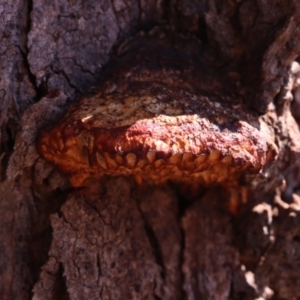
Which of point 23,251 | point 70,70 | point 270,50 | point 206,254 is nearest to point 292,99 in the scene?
point 270,50

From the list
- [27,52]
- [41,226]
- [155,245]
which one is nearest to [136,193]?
[155,245]

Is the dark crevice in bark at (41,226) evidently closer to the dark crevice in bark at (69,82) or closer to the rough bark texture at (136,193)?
the rough bark texture at (136,193)

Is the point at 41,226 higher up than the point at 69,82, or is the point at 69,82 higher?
the point at 69,82

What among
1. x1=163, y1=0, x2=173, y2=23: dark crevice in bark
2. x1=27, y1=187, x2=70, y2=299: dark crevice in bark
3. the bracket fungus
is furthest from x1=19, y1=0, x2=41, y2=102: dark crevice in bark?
x1=163, y1=0, x2=173, y2=23: dark crevice in bark

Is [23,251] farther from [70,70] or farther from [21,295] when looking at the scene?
[70,70]

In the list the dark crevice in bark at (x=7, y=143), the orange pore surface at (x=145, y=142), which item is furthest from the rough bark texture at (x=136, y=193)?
the orange pore surface at (x=145, y=142)

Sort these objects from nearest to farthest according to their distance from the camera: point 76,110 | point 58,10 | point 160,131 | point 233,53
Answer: point 160,131 → point 76,110 → point 58,10 → point 233,53

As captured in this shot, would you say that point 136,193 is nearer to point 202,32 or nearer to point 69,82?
point 69,82
